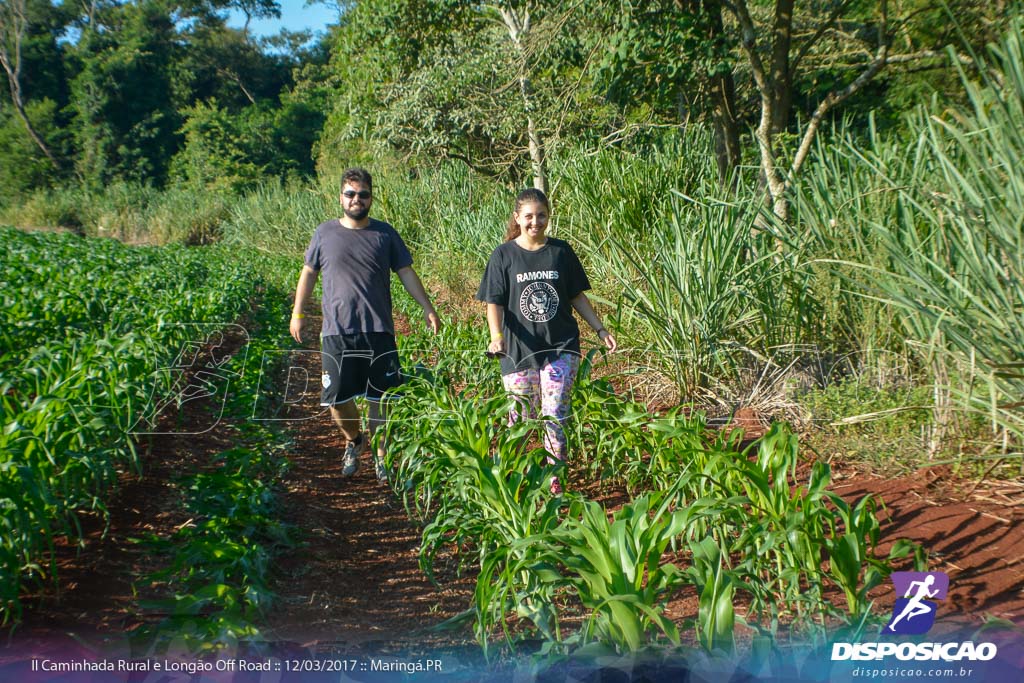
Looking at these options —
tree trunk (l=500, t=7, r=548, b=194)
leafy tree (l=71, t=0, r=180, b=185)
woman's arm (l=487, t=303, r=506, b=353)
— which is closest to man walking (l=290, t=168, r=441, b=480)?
woman's arm (l=487, t=303, r=506, b=353)

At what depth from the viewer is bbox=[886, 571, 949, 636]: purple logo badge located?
2.68m

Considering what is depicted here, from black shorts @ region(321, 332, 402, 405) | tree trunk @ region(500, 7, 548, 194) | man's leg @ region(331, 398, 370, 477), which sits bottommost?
man's leg @ region(331, 398, 370, 477)

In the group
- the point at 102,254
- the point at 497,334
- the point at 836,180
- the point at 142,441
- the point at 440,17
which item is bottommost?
the point at 142,441

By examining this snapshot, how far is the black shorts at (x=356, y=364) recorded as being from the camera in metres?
4.77

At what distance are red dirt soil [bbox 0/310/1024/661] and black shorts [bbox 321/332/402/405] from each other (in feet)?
1.95

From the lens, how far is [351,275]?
4.72 metres

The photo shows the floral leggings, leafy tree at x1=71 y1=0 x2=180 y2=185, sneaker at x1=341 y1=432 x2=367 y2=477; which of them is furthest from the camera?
leafy tree at x1=71 y1=0 x2=180 y2=185

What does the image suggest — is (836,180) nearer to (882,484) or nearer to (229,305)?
(882,484)

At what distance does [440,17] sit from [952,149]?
8539 mm

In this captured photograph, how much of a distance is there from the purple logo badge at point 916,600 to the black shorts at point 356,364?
3.01m

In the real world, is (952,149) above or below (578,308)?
above

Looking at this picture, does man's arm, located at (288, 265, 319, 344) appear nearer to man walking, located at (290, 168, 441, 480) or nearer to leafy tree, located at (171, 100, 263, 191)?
man walking, located at (290, 168, 441, 480)

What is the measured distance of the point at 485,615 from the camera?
278 centimetres

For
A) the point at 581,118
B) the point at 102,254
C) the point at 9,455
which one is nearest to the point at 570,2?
the point at 581,118
